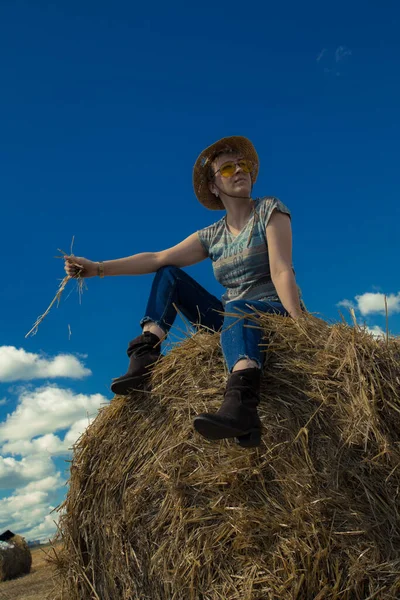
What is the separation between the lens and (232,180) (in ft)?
11.7

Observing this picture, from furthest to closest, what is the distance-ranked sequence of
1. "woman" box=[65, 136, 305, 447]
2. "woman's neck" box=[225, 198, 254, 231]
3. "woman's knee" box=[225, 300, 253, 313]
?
"woman's neck" box=[225, 198, 254, 231] < "woman's knee" box=[225, 300, 253, 313] < "woman" box=[65, 136, 305, 447]

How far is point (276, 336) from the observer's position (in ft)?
8.92

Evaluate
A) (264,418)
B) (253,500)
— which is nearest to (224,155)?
(264,418)

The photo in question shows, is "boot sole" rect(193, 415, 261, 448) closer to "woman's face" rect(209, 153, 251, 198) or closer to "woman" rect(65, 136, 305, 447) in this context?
"woman" rect(65, 136, 305, 447)

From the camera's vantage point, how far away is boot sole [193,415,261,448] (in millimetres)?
2303

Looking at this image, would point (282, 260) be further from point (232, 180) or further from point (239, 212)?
point (232, 180)

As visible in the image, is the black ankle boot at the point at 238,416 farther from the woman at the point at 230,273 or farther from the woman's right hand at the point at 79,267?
the woman's right hand at the point at 79,267

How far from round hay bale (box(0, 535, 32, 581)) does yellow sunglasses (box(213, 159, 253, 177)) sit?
638 centimetres

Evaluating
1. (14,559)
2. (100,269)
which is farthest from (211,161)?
(14,559)

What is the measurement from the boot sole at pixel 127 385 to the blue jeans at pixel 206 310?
30cm

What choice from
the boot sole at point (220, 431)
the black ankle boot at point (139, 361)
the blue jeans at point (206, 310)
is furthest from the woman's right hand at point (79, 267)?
the boot sole at point (220, 431)

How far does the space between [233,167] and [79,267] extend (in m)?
1.08

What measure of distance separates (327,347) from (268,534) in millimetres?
821

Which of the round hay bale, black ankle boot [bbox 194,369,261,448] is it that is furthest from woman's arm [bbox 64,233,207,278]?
the round hay bale
